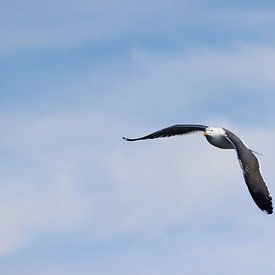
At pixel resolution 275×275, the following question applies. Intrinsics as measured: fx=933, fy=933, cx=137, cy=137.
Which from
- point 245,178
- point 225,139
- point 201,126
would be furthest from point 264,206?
point 201,126

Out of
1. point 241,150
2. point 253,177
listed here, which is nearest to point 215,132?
point 241,150

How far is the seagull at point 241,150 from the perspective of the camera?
48.7 meters

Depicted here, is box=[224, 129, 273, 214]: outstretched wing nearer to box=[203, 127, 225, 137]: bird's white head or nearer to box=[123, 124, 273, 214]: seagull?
box=[123, 124, 273, 214]: seagull

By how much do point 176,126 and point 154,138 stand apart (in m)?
2.11

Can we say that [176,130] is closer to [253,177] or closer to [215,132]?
[215,132]

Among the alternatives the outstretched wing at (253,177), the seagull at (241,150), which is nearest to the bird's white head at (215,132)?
the seagull at (241,150)

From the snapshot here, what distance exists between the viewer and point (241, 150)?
52.3 meters

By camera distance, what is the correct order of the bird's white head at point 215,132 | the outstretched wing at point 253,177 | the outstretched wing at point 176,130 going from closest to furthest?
the outstretched wing at point 253,177 → the bird's white head at point 215,132 → the outstretched wing at point 176,130

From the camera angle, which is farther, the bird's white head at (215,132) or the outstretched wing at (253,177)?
the bird's white head at (215,132)

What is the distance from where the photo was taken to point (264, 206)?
4844 cm

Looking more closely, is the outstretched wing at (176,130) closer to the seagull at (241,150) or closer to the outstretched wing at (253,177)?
the seagull at (241,150)

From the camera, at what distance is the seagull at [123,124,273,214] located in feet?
160

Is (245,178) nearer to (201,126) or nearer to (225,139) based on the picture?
(225,139)

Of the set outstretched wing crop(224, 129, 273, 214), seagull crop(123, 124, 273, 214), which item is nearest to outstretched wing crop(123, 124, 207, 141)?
seagull crop(123, 124, 273, 214)
